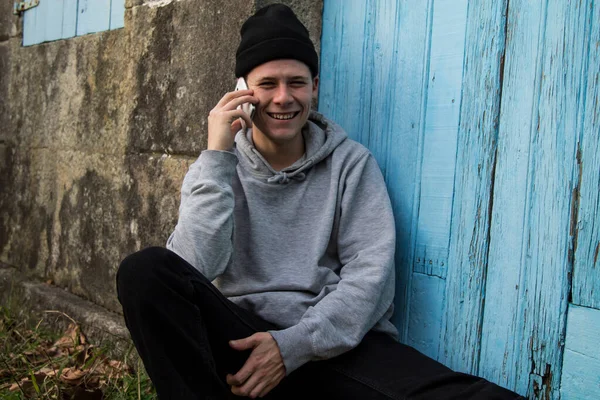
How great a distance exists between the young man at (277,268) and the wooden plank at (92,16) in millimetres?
1591

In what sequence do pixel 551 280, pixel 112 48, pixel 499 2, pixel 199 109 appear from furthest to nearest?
pixel 112 48
pixel 199 109
pixel 499 2
pixel 551 280

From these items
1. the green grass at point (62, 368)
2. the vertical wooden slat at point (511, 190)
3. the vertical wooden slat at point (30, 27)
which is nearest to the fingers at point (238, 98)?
the vertical wooden slat at point (511, 190)

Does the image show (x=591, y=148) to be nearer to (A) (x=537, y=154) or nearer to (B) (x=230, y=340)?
(A) (x=537, y=154)

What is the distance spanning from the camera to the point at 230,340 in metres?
1.95

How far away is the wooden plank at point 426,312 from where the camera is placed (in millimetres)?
2281

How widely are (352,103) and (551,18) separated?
0.85 m

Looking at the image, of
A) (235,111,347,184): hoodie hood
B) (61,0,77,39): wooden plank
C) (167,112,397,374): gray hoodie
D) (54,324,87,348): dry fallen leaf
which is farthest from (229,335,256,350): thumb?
(61,0,77,39): wooden plank

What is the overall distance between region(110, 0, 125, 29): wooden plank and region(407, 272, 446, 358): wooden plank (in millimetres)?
2119

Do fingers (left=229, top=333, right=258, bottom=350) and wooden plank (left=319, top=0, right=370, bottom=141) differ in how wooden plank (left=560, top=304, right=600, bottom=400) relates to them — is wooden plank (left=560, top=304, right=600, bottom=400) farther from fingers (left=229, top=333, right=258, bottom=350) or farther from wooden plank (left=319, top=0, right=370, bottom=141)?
wooden plank (left=319, top=0, right=370, bottom=141)

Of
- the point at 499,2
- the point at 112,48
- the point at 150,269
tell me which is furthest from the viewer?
the point at 112,48

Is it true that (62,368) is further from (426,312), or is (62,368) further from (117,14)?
(117,14)

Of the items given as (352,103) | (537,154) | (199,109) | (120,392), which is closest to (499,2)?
(537,154)

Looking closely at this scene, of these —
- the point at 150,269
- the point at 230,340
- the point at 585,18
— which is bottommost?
the point at 230,340

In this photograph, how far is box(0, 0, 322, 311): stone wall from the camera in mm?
2844
